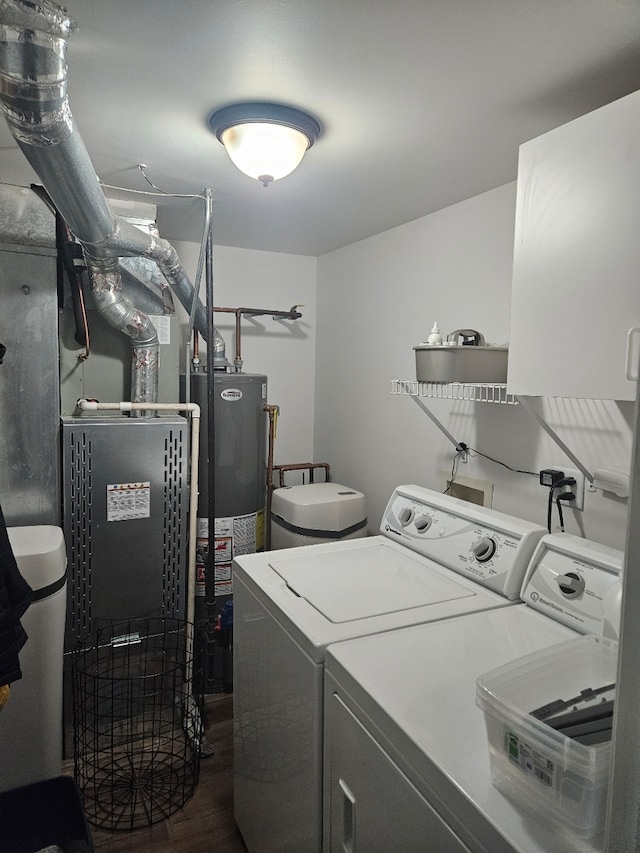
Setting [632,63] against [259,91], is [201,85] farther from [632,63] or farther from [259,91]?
[632,63]

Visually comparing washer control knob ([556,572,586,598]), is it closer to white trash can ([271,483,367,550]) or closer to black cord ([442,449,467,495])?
black cord ([442,449,467,495])

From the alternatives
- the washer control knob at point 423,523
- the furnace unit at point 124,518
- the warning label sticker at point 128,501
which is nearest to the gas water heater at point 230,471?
the furnace unit at point 124,518

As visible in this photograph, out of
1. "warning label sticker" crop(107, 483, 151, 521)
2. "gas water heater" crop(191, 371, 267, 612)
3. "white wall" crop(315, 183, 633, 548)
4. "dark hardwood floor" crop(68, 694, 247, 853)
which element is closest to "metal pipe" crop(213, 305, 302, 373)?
"white wall" crop(315, 183, 633, 548)

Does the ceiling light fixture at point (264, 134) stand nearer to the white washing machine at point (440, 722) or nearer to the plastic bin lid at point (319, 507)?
the white washing machine at point (440, 722)

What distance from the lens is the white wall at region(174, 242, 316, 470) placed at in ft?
10.6

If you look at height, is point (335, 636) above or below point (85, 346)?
below

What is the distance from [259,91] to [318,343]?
2.10 meters

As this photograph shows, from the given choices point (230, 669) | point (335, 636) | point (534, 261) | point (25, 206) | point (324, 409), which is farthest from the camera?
point (324, 409)

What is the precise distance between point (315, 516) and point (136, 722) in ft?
3.84

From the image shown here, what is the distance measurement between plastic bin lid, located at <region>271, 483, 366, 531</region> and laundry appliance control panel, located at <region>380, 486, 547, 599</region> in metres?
0.64

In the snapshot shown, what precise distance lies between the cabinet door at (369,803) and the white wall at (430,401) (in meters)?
1.02

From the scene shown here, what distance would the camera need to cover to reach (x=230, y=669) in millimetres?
2545

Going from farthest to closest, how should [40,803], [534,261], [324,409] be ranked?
[324,409] → [40,803] → [534,261]

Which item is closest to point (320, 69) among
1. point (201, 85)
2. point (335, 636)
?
point (201, 85)
